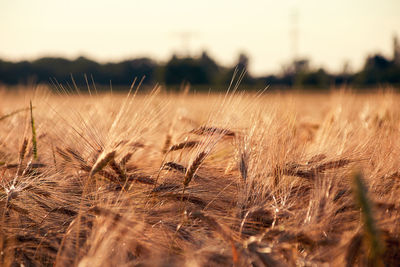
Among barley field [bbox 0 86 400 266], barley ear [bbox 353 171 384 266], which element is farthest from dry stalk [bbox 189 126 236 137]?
barley ear [bbox 353 171 384 266]

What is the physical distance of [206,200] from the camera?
115cm

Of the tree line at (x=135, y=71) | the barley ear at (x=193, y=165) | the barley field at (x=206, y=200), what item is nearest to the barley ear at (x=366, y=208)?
the barley field at (x=206, y=200)

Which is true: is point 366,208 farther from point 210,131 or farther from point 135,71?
point 135,71

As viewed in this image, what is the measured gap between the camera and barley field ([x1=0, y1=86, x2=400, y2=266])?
855 mm

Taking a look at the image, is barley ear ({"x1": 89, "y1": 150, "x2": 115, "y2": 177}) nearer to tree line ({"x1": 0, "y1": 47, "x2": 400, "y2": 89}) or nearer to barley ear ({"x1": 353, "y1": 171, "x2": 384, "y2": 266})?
barley ear ({"x1": 353, "y1": 171, "x2": 384, "y2": 266})

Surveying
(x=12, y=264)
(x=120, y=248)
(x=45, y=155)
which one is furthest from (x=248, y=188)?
(x=45, y=155)

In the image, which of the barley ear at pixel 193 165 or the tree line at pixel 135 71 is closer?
the barley ear at pixel 193 165

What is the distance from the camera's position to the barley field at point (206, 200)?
2.81 feet

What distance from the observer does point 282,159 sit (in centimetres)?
118

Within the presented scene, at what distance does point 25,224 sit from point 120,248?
37cm

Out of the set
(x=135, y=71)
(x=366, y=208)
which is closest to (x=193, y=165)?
(x=366, y=208)

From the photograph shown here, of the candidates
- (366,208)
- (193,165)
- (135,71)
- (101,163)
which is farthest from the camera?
(135,71)

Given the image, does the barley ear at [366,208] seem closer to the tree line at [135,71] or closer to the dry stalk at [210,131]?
the dry stalk at [210,131]

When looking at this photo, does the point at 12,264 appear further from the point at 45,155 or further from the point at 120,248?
the point at 45,155
